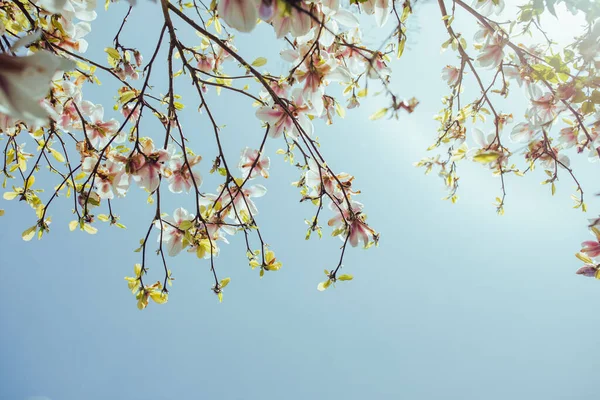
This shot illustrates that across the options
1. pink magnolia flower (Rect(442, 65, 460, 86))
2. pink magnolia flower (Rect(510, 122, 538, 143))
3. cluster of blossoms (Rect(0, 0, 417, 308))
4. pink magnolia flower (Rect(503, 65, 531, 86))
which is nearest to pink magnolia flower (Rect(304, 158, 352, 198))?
cluster of blossoms (Rect(0, 0, 417, 308))

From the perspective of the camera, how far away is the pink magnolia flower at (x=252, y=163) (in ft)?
3.46

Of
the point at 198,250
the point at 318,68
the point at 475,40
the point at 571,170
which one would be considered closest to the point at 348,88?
the point at 318,68

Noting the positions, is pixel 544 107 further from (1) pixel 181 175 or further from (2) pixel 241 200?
(1) pixel 181 175

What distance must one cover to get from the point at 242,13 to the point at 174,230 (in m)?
0.74

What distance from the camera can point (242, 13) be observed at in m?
0.46

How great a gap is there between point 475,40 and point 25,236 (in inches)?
62.8

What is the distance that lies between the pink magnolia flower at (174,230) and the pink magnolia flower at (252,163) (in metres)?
0.22

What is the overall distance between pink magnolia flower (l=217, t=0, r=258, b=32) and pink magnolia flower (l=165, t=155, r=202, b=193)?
0.61 m

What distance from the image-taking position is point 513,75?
1.08 metres

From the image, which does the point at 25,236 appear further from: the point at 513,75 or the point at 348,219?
the point at 513,75

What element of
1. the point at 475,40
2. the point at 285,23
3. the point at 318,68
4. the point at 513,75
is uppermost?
the point at 475,40

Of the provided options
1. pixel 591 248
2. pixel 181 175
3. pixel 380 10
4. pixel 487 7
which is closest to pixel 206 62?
pixel 181 175

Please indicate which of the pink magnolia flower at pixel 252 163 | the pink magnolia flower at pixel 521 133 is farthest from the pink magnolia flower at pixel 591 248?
the pink magnolia flower at pixel 252 163

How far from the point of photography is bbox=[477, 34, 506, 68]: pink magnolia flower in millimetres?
1027
